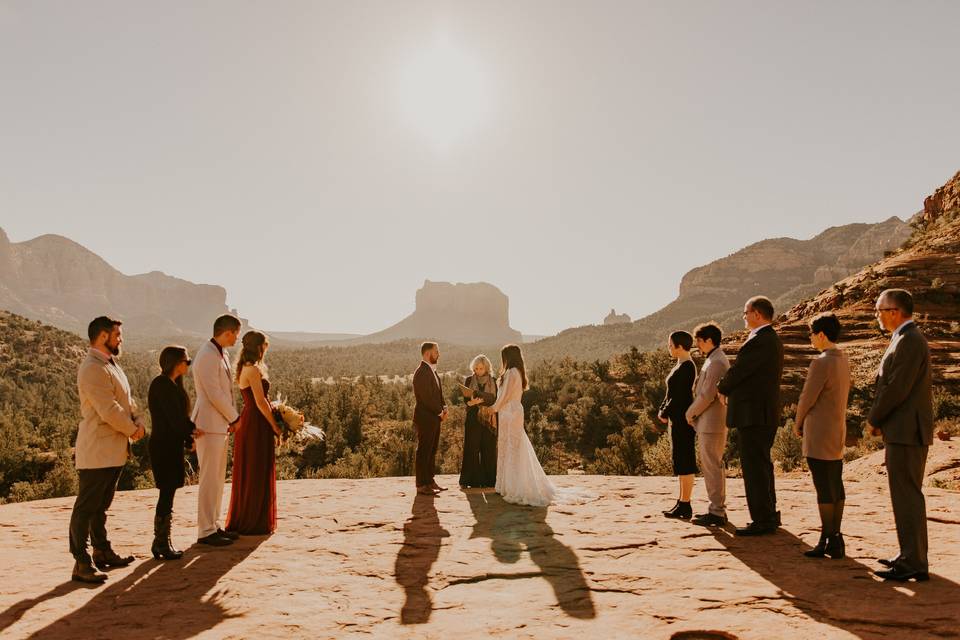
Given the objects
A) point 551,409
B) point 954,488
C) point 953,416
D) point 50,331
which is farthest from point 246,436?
point 50,331

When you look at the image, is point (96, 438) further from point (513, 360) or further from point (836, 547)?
point (836, 547)

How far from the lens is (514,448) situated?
27.1 ft

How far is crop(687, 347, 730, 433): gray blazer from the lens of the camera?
21.0 feet

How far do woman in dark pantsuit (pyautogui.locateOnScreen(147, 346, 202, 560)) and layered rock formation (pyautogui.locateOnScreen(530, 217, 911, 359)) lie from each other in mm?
63011

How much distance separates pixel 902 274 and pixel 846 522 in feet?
82.4

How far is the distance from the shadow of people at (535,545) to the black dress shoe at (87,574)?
11.0 feet

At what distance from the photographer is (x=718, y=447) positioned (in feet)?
21.2

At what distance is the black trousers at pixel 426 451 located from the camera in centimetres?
877

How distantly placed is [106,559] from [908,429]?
6.77m

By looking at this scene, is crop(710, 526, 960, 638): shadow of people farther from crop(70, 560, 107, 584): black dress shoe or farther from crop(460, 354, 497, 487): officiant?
crop(70, 560, 107, 584): black dress shoe

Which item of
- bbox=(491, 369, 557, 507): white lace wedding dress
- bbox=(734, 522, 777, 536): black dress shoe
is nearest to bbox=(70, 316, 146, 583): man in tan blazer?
bbox=(491, 369, 557, 507): white lace wedding dress

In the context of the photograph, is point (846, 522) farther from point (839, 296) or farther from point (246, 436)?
point (839, 296)

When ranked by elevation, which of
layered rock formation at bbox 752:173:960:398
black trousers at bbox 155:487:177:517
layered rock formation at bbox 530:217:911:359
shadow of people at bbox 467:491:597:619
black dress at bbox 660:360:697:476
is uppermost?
layered rock formation at bbox 530:217:911:359

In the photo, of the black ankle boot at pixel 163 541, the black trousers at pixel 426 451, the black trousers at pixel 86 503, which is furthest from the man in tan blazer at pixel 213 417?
the black trousers at pixel 426 451
